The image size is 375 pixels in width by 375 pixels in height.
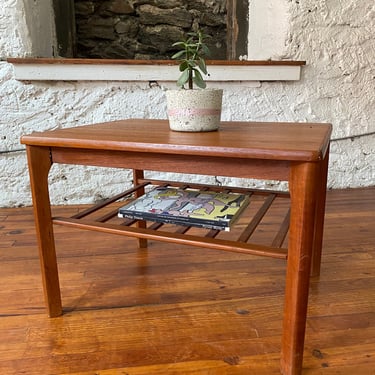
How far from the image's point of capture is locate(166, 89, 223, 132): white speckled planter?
919 mm

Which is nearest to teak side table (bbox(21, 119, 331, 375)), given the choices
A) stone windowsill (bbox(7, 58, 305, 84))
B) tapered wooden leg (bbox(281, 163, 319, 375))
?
tapered wooden leg (bbox(281, 163, 319, 375))

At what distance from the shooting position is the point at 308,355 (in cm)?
85

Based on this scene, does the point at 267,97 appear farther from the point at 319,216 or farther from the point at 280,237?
the point at 280,237

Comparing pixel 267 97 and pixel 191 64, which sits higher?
pixel 191 64

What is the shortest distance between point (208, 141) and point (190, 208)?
24cm

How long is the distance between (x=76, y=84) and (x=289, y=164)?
1417mm

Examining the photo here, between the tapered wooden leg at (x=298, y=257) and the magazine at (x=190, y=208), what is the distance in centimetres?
20

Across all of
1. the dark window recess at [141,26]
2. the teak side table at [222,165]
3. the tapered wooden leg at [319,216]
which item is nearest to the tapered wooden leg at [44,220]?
the teak side table at [222,165]

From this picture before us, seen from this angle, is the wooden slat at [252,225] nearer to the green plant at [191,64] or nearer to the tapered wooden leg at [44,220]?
the green plant at [191,64]

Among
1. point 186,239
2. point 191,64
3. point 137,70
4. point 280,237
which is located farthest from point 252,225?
point 137,70

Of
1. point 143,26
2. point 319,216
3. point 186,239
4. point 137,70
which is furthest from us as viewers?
point 143,26

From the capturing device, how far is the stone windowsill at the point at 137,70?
1.73 metres

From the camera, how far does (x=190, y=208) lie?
969 mm

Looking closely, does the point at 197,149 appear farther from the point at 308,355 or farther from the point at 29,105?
the point at 29,105
